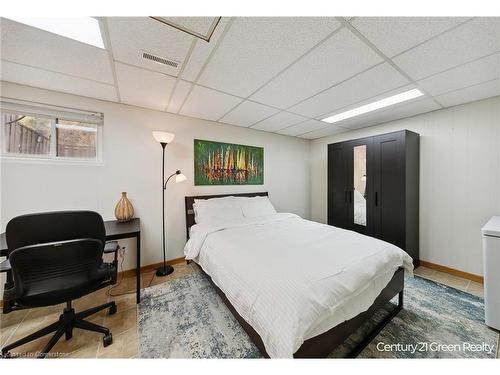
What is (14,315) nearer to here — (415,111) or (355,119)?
(355,119)

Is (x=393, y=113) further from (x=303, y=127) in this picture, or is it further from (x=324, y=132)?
(x=303, y=127)

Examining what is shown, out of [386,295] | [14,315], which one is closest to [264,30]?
[386,295]

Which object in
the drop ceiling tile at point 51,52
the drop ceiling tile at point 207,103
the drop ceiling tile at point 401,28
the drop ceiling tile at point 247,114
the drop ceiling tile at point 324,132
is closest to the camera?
the drop ceiling tile at point 401,28

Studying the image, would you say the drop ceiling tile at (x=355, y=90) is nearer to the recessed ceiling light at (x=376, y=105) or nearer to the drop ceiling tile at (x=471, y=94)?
the recessed ceiling light at (x=376, y=105)

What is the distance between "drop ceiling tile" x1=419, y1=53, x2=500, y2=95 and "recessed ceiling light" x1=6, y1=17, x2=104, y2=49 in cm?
295

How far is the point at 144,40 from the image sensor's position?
1.34 metres

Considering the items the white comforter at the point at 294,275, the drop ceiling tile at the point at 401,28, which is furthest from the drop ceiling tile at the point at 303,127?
the white comforter at the point at 294,275

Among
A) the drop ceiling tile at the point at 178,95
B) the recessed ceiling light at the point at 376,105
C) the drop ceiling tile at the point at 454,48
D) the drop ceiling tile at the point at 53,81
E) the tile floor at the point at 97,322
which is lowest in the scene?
the tile floor at the point at 97,322

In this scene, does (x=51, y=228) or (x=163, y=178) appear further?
(x=163, y=178)

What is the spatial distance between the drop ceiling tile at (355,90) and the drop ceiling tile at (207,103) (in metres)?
0.95

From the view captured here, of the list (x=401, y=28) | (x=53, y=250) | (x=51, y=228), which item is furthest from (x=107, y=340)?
(x=401, y=28)

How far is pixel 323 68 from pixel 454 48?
3.06ft

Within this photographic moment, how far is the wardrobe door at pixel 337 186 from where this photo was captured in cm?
340

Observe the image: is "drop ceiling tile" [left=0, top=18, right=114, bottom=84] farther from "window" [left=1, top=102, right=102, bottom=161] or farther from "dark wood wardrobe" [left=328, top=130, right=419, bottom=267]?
"dark wood wardrobe" [left=328, top=130, right=419, bottom=267]
